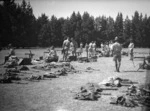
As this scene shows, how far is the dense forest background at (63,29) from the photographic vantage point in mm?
58188

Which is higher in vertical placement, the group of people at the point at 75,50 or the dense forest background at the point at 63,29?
the dense forest background at the point at 63,29

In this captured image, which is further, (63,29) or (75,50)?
(63,29)

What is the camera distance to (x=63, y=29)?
81.6m

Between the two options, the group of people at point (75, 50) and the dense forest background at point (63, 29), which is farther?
the dense forest background at point (63, 29)

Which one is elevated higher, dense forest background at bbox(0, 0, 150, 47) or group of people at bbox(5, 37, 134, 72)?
dense forest background at bbox(0, 0, 150, 47)

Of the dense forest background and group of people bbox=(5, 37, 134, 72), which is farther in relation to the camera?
the dense forest background

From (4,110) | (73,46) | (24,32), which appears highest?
(24,32)

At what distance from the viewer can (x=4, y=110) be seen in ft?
20.1

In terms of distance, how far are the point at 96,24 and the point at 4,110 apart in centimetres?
9177

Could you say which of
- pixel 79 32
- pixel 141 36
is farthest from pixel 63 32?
pixel 141 36

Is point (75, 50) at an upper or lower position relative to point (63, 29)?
lower

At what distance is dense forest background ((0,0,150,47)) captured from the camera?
5819cm

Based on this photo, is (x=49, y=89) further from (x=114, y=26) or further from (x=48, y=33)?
(x=114, y=26)

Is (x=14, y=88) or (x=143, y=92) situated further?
(x=14, y=88)
